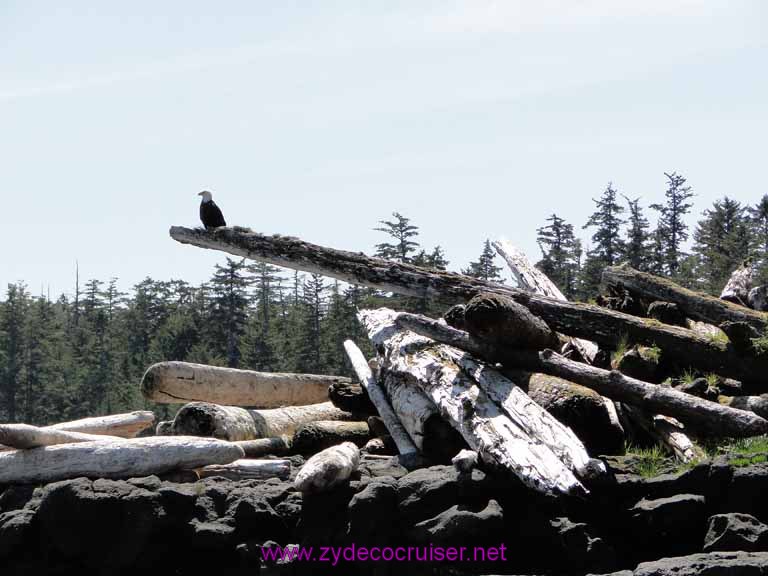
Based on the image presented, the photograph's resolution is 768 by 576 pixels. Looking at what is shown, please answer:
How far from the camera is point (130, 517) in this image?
277 inches

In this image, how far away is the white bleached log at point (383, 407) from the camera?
8.29 m

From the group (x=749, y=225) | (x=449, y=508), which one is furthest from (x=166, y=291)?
(x=449, y=508)

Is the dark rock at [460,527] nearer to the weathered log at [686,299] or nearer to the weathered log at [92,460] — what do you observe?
the weathered log at [92,460]

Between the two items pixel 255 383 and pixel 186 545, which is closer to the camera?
pixel 186 545

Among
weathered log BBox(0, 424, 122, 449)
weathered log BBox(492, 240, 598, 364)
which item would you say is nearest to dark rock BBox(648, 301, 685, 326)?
weathered log BBox(492, 240, 598, 364)

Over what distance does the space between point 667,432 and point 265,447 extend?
3751 mm

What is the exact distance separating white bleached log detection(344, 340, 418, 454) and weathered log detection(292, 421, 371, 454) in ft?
1.09

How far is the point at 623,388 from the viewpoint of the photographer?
7.91 metres

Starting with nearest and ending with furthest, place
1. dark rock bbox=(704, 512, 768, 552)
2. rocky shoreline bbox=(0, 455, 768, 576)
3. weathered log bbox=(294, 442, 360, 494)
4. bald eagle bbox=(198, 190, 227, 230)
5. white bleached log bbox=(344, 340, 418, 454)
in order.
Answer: dark rock bbox=(704, 512, 768, 552) < rocky shoreline bbox=(0, 455, 768, 576) < weathered log bbox=(294, 442, 360, 494) < white bleached log bbox=(344, 340, 418, 454) < bald eagle bbox=(198, 190, 227, 230)

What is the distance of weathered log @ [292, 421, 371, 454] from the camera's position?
918 centimetres

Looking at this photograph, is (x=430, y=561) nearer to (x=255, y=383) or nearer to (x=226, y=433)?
(x=226, y=433)

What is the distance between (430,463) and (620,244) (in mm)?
41680

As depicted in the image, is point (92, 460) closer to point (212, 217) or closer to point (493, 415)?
point (493, 415)

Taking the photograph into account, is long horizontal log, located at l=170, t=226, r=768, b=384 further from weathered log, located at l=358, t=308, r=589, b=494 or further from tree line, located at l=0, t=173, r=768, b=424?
tree line, located at l=0, t=173, r=768, b=424
